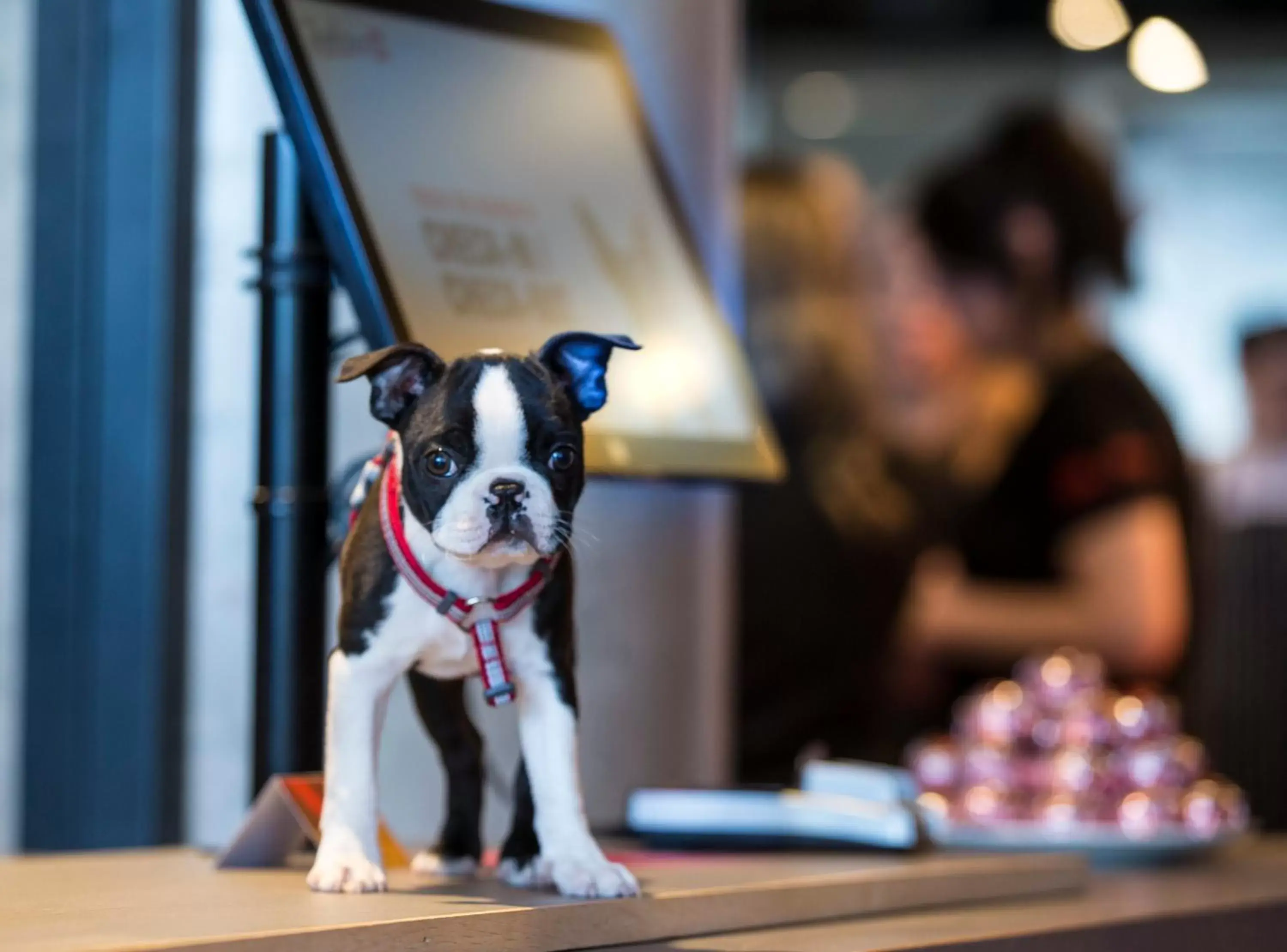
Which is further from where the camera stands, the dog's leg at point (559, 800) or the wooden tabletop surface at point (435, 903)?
the dog's leg at point (559, 800)

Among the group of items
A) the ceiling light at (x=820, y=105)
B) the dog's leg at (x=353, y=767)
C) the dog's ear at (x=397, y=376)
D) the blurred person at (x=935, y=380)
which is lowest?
the dog's leg at (x=353, y=767)

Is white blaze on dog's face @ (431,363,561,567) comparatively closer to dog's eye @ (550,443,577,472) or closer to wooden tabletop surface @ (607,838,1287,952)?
dog's eye @ (550,443,577,472)

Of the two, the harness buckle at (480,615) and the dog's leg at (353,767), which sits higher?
the harness buckle at (480,615)

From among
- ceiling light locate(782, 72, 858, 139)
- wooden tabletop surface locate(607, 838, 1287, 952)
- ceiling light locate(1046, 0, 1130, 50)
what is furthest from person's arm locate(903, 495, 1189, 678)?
ceiling light locate(782, 72, 858, 139)

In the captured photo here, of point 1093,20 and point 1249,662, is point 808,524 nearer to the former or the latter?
point 1249,662

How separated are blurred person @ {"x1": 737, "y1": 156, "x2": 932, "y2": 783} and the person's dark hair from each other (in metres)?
0.26

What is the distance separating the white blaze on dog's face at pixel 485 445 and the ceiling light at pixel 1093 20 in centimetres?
360

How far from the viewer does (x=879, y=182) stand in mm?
5398

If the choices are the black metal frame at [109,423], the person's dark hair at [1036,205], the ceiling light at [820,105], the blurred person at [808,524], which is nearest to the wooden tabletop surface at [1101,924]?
the black metal frame at [109,423]

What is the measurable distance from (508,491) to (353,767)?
204 mm

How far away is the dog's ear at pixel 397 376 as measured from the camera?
1001 millimetres

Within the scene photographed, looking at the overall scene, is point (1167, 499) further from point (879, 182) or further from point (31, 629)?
point (879, 182)

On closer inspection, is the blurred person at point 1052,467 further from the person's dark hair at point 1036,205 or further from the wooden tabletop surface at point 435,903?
the wooden tabletop surface at point 435,903

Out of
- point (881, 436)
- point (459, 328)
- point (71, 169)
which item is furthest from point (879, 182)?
point (459, 328)
